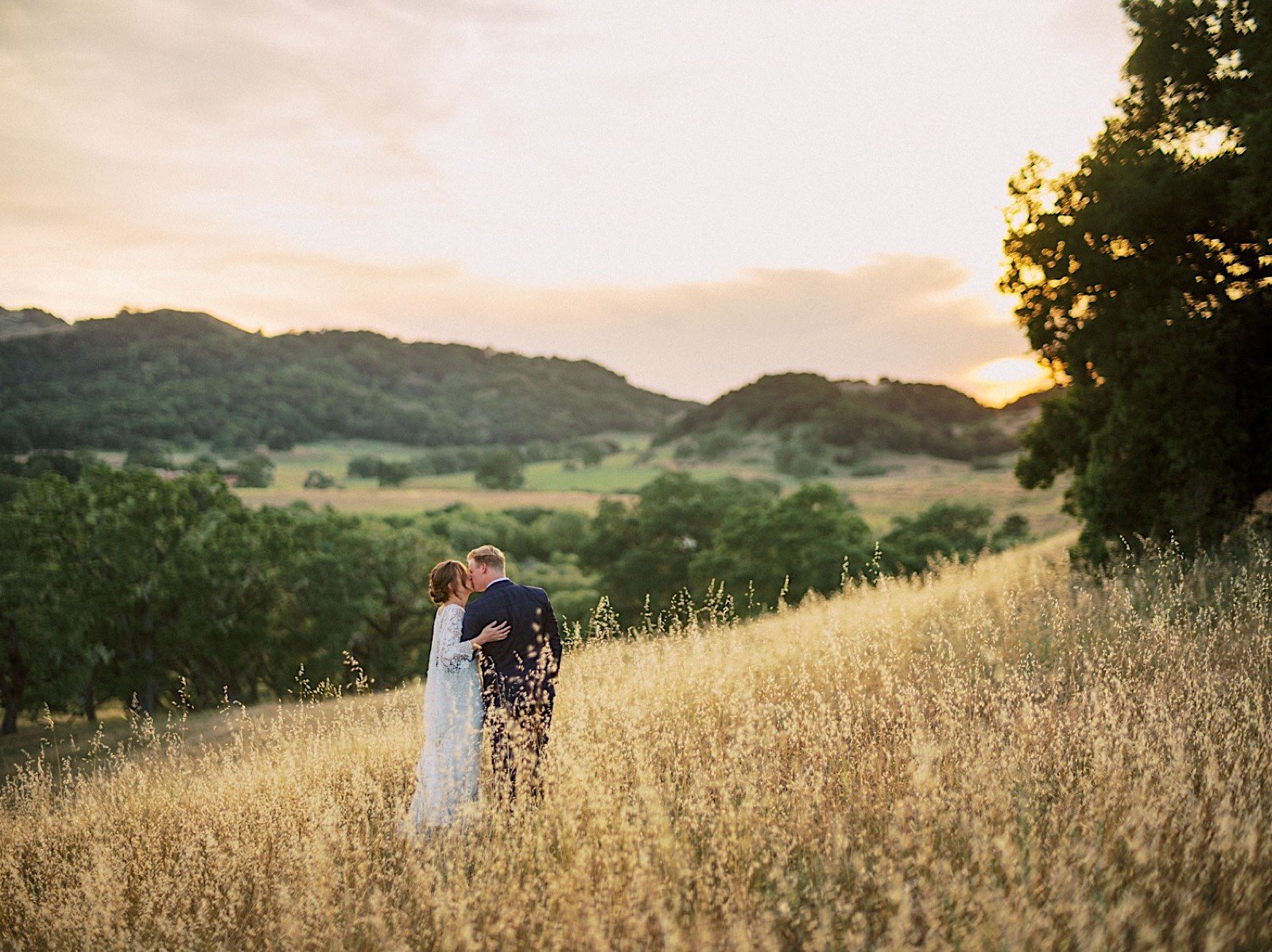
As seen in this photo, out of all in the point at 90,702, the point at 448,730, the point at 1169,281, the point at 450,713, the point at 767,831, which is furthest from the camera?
the point at 90,702

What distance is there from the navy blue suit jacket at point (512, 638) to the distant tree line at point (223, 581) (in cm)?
2467

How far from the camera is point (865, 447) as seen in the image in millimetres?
136375

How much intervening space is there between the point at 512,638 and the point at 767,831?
221cm

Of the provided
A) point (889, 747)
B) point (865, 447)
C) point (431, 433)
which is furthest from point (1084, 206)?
point (431, 433)

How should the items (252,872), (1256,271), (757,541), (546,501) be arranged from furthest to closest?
Result: (546,501)
(757,541)
(1256,271)
(252,872)

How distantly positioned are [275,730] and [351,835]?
2.41 m

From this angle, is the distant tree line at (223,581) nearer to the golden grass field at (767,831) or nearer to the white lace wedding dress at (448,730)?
the golden grass field at (767,831)

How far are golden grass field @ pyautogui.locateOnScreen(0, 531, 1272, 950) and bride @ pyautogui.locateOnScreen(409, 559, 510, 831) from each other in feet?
1.09

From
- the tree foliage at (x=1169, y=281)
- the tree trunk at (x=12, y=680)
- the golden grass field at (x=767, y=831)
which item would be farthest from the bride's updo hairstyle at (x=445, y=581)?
the tree trunk at (x=12, y=680)

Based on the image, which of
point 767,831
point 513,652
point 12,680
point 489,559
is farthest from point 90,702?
point 767,831

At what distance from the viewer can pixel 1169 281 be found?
11.6 metres

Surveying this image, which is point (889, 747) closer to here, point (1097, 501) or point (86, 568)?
point (1097, 501)

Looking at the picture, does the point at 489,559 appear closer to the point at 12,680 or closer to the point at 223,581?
the point at 223,581

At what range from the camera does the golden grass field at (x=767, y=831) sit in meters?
3.36
